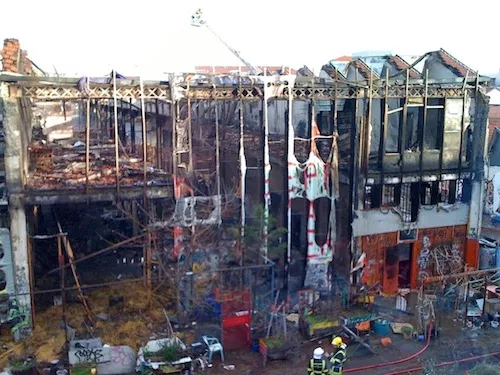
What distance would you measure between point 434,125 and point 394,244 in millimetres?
5033

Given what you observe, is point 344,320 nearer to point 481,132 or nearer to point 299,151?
point 299,151

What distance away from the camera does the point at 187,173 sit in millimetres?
19875

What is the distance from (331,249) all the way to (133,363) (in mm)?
8636

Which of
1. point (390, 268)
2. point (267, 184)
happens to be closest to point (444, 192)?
point (390, 268)

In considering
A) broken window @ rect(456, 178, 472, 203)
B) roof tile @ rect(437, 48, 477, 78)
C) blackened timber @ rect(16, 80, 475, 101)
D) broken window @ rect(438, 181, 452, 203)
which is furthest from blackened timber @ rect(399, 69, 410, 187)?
roof tile @ rect(437, 48, 477, 78)

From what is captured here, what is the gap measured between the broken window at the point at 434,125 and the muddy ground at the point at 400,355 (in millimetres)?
7483

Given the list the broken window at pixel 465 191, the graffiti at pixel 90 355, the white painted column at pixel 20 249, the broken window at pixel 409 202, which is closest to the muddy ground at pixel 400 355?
the graffiti at pixel 90 355

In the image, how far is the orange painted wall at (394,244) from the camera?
22.4 meters

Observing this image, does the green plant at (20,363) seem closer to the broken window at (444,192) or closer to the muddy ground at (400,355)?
the muddy ground at (400,355)

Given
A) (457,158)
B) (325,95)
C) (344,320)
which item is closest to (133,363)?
(344,320)

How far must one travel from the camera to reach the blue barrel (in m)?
19.3

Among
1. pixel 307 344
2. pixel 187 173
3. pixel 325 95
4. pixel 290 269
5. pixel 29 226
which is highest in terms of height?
pixel 325 95

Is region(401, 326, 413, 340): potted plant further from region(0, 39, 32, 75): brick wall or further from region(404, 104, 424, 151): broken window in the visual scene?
region(0, 39, 32, 75): brick wall

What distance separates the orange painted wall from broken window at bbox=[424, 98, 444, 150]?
3469mm
